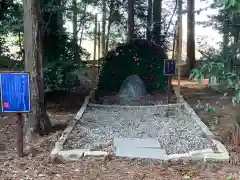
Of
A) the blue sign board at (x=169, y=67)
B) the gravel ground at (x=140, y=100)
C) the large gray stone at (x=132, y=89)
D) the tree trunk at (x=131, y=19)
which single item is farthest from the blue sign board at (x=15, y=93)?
the tree trunk at (x=131, y=19)

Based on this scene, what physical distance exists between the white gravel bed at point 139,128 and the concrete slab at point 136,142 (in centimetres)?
9

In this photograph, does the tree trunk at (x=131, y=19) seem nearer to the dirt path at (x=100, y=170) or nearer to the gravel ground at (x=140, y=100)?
the gravel ground at (x=140, y=100)

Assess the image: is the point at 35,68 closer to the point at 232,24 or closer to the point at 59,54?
the point at 59,54

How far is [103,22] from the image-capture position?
11.3m

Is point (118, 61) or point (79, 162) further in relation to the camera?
point (118, 61)

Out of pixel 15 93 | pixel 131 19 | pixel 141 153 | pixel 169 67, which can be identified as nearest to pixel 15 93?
pixel 15 93

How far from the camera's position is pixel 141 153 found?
3.79 metres

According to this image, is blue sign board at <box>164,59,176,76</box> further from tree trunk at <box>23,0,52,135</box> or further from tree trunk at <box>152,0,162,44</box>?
A: tree trunk at <box>152,0,162,44</box>

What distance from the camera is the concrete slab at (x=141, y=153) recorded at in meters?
3.67

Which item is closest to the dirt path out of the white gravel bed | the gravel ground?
the white gravel bed

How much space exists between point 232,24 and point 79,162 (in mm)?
5092

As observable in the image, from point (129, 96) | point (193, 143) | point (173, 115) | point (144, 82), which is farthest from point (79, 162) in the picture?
point (144, 82)

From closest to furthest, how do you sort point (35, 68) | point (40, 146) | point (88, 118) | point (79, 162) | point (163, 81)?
point (79, 162), point (40, 146), point (35, 68), point (88, 118), point (163, 81)

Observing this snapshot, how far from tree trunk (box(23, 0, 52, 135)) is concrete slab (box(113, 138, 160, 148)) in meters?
1.21
